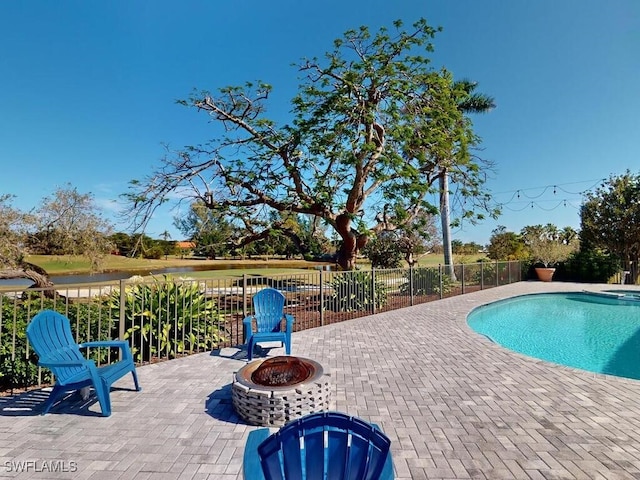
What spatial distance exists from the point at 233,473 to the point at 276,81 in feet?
40.0

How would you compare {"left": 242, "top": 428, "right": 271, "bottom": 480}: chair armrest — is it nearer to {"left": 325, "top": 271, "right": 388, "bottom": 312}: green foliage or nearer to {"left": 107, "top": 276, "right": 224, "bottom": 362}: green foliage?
{"left": 107, "top": 276, "right": 224, "bottom": 362}: green foliage

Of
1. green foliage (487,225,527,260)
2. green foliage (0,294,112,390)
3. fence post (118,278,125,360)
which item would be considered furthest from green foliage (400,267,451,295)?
green foliage (487,225,527,260)

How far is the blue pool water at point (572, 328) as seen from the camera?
667 cm

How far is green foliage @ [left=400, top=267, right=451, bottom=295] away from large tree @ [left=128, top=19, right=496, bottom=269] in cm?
196

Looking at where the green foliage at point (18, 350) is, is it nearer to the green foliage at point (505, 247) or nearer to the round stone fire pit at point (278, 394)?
the round stone fire pit at point (278, 394)

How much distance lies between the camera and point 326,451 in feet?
5.09

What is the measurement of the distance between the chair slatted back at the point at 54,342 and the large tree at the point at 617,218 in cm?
2397

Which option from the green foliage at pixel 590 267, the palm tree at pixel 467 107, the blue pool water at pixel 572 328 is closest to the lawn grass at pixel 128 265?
the palm tree at pixel 467 107

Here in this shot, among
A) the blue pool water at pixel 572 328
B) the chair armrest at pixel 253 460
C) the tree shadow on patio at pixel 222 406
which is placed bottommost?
the blue pool water at pixel 572 328

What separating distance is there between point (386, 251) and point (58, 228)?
16949 mm

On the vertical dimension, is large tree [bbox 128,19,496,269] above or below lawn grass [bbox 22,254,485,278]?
above

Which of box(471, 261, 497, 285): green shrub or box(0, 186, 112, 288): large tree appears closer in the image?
box(0, 186, 112, 288): large tree

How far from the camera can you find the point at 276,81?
39.0 ft

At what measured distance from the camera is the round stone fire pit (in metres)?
3.19
